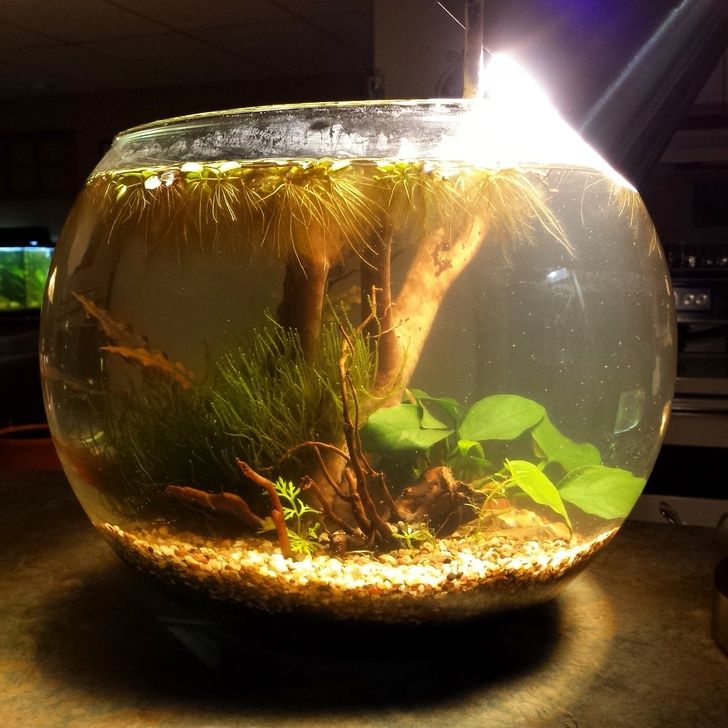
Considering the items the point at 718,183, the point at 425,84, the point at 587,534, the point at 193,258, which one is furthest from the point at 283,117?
the point at 718,183

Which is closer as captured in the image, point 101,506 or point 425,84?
point 101,506

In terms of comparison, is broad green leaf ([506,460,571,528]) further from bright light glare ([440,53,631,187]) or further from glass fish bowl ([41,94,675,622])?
bright light glare ([440,53,631,187])

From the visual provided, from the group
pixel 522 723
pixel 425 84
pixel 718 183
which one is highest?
pixel 425 84

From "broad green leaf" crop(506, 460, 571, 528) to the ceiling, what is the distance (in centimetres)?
Answer: 343

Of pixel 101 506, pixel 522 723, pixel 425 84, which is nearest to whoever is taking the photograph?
pixel 522 723

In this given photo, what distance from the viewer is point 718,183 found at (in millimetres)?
3549

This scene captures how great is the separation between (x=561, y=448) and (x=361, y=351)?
146mm

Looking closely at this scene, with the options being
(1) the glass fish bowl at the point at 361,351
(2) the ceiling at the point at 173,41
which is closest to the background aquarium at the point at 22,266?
(2) the ceiling at the point at 173,41

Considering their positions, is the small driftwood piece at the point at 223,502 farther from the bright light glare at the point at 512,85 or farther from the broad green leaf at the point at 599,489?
the bright light glare at the point at 512,85

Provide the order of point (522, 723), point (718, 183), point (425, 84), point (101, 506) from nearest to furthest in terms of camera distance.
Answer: point (522, 723), point (101, 506), point (425, 84), point (718, 183)

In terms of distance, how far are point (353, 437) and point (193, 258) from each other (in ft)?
0.46

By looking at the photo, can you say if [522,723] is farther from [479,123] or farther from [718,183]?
[718,183]

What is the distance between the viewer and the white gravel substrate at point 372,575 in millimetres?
508

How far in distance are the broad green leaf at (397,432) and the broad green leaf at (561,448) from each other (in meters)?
0.07
